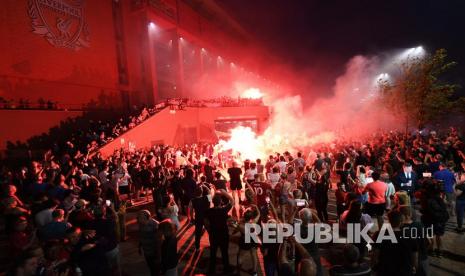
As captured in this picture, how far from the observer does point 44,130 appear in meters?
17.0

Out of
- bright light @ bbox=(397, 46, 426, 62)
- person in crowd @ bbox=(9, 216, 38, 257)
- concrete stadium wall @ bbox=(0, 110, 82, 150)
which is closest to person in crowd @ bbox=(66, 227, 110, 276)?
person in crowd @ bbox=(9, 216, 38, 257)

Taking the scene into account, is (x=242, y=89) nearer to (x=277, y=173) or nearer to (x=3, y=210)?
(x=277, y=173)

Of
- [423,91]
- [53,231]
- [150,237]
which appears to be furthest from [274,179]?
[423,91]

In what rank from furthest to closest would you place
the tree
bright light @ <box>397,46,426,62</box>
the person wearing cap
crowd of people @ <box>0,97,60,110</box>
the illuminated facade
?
bright light @ <box>397,46,426,62</box> → the tree → the illuminated facade → crowd of people @ <box>0,97,60,110</box> → the person wearing cap

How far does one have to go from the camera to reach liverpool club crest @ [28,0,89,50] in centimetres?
1825

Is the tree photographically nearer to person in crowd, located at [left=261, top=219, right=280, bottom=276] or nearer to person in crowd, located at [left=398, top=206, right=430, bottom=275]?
person in crowd, located at [left=398, top=206, right=430, bottom=275]

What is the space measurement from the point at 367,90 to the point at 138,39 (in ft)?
103

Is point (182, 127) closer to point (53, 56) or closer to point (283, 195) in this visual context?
point (53, 56)

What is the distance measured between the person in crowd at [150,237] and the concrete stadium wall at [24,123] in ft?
48.4

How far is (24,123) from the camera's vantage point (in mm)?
15852

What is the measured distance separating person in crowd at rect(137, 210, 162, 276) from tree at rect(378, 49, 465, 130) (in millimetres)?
19437

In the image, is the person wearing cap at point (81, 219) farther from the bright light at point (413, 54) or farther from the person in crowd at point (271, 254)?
the bright light at point (413, 54)

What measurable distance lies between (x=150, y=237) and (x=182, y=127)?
63.8 feet

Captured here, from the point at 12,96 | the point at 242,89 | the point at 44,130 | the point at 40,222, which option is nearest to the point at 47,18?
the point at 12,96
